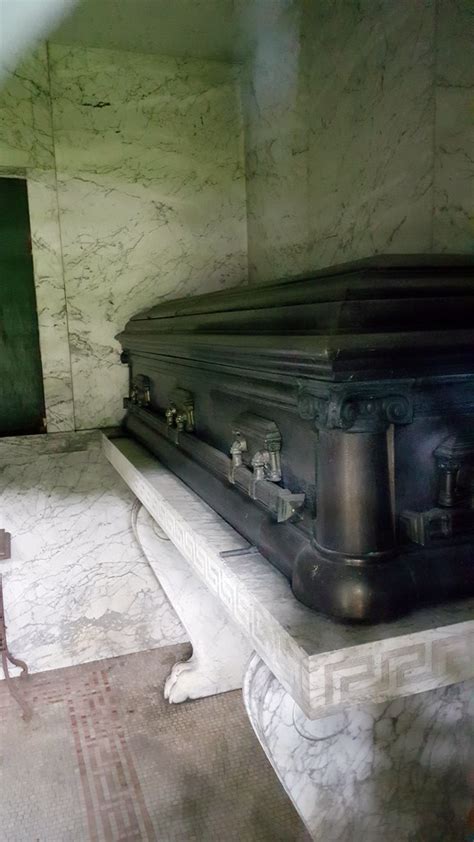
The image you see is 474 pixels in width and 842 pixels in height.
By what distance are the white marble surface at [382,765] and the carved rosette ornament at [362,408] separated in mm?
637

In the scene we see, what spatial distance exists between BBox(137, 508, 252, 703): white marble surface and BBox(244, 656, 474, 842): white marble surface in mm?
1064

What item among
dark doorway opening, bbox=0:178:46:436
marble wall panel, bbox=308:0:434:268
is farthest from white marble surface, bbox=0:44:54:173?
marble wall panel, bbox=308:0:434:268

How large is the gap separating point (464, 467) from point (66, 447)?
2.26 m

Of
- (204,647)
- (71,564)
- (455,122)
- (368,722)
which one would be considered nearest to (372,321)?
(368,722)

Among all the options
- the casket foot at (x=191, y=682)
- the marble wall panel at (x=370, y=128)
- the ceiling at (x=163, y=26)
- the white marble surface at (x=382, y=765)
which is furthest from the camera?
the ceiling at (x=163, y=26)

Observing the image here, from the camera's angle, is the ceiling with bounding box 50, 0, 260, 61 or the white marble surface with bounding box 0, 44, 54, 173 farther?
the white marble surface with bounding box 0, 44, 54, 173

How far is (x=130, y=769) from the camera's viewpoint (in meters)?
2.01

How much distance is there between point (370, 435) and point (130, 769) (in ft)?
5.40

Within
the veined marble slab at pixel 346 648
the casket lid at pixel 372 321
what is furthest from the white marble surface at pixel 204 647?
the casket lid at pixel 372 321

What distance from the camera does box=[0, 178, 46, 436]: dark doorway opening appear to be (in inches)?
109

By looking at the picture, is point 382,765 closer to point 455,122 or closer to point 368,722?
point 368,722

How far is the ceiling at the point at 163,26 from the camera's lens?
252 cm

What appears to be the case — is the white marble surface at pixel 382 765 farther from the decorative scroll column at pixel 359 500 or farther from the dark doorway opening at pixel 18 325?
the dark doorway opening at pixel 18 325

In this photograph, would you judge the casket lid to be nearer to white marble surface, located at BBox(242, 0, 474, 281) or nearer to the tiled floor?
white marble surface, located at BBox(242, 0, 474, 281)
